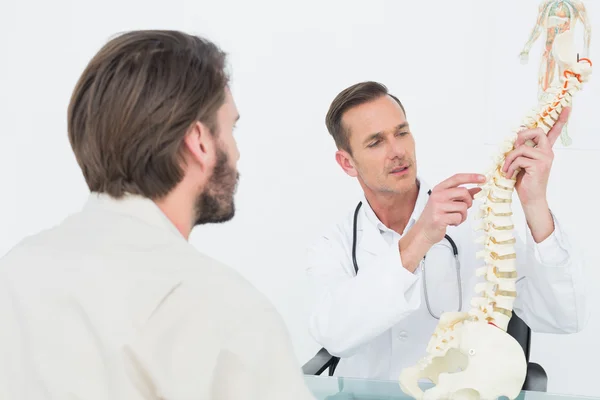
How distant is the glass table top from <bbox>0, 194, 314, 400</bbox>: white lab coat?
0.61 m

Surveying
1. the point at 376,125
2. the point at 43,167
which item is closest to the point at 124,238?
the point at 376,125

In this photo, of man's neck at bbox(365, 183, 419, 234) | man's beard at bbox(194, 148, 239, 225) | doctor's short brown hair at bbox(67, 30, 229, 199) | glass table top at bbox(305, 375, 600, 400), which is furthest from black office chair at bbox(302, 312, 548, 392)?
doctor's short brown hair at bbox(67, 30, 229, 199)

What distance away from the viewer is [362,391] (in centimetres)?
154

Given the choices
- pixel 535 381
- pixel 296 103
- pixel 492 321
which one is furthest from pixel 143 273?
pixel 296 103

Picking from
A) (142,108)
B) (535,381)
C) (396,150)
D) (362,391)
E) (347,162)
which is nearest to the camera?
(142,108)

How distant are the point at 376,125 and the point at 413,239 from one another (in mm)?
460

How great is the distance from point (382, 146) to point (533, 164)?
2.05ft

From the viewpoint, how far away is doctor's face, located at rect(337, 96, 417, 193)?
200 cm

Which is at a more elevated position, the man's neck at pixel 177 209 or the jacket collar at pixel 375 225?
the man's neck at pixel 177 209

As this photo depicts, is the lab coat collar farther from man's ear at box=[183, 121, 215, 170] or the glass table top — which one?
the glass table top

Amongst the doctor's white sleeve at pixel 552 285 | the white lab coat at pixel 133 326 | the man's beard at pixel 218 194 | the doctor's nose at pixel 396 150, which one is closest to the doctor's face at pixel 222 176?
the man's beard at pixel 218 194

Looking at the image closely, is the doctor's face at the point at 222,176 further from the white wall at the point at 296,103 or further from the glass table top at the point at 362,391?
the white wall at the point at 296,103

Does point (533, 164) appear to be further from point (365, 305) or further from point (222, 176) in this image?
point (222, 176)

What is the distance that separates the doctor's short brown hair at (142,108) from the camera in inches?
39.2
